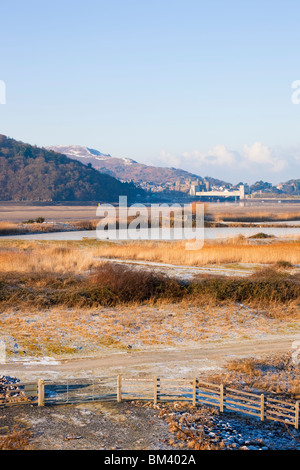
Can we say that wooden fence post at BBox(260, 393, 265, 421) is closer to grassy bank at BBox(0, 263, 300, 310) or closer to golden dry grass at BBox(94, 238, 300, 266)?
grassy bank at BBox(0, 263, 300, 310)

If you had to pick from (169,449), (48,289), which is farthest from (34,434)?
(48,289)

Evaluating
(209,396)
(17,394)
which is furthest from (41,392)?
(209,396)

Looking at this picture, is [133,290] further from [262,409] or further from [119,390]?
[262,409]

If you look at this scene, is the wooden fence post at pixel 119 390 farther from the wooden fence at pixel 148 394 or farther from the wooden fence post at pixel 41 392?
the wooden fence post at pixel 41 392

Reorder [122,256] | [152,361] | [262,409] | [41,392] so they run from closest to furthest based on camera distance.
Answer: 1. [262,409]
2. [41,392]
3. [152,361]
4. [122,256]

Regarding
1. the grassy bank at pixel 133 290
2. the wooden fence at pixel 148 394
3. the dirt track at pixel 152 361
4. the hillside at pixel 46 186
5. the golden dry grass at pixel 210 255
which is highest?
the hillside at pixel 46 186

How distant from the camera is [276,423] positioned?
12500 mm

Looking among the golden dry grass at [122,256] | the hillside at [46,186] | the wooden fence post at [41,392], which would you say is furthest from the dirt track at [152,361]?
the hillside at [46,186]

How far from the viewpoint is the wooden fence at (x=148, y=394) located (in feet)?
42.3

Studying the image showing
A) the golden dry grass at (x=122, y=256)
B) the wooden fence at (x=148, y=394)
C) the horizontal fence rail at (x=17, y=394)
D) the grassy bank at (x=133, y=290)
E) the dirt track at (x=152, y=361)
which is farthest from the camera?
the golden dry grass at (x=122, y=256)

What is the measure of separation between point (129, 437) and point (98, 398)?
247 centimetres

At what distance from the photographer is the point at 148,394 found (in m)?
13.9

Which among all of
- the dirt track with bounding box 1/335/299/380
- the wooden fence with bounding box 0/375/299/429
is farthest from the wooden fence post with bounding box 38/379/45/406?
the dirt track with bounding box 1/335/299/380

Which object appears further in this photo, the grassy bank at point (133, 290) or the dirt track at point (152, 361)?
the grassy bank at point (133, 290)
